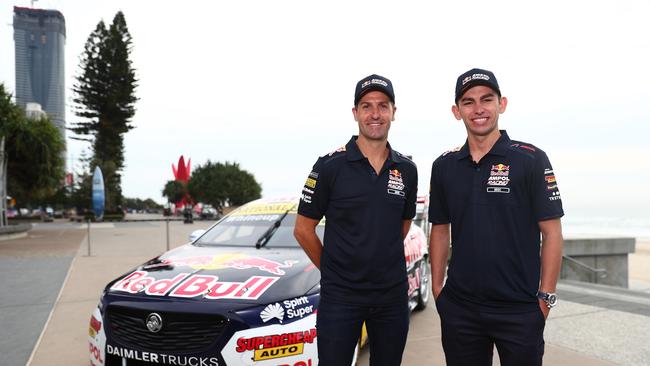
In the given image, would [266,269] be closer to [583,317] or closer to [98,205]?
[583,317]

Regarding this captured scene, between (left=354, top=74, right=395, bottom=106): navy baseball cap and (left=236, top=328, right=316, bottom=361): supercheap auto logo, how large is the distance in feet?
4.84

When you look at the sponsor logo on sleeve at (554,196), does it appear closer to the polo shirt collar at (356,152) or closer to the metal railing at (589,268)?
the polo shirt collar at (356,152)

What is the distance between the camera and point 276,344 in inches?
115

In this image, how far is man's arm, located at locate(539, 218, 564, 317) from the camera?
6.91ft

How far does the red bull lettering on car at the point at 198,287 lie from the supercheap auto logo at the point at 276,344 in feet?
0.91

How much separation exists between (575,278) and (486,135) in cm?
1048

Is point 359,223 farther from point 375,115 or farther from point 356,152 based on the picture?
point 375,115

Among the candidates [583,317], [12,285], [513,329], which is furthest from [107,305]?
[12,285]

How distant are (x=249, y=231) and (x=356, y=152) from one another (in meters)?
2.40

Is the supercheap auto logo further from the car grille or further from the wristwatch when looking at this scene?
the wristwatch

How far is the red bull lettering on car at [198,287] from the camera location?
308cm

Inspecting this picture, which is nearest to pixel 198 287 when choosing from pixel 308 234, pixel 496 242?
pixel 308 234

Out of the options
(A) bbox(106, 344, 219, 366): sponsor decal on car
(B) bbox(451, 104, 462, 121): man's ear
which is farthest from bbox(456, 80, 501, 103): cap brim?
(A) bbox(106, 344, 219, 366): sponsor decal on car

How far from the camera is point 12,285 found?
26.2 feet
